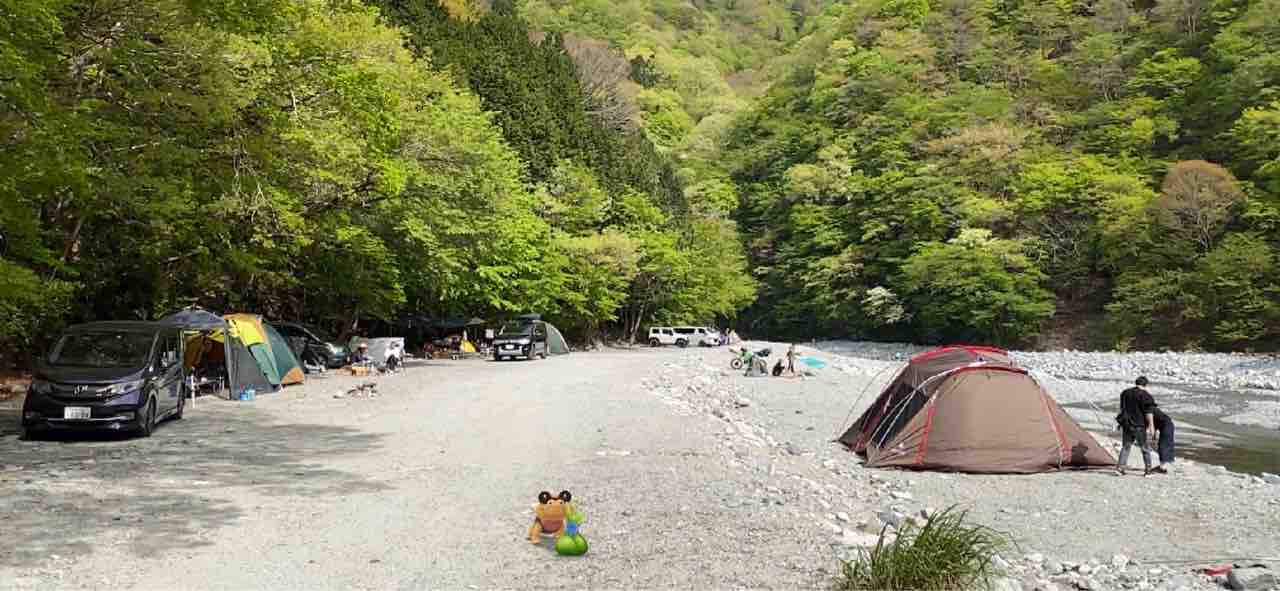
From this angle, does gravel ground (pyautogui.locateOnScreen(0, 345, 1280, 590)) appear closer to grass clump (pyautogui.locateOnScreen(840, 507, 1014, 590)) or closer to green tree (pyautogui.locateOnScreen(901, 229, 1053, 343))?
grass clump (pyautogui.locateOnScreen(840, 507, 1014, 590))

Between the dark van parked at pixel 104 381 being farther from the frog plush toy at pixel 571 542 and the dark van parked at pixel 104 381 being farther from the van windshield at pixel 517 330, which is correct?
the van windshield at pixel 517 330

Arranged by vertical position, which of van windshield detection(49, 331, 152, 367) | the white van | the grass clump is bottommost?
the grass clump

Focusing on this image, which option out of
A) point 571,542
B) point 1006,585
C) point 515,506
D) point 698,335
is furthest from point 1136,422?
point 698,335

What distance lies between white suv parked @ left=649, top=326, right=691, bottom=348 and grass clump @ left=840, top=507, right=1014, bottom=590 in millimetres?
46976

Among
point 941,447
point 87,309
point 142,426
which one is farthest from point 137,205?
point 941,447

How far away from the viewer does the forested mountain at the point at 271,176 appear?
11836 mm

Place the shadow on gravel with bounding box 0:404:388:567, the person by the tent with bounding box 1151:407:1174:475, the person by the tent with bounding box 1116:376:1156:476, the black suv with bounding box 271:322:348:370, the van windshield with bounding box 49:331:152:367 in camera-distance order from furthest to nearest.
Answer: the black suv with bounding box 271:322:348:370, the person by the tent with bounding box 1151:407:1174:475, the person by the tent with bounding box 1116:376:1156:476, the van windshield with bounding box 49:331:152:367, the shadow on gravel with bounding box 0:404:388:567

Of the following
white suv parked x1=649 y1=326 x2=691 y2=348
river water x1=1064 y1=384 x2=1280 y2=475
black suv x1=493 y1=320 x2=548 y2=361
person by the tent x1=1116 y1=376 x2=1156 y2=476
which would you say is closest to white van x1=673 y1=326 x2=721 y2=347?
white suv parked x1=649 y1=326 x2=691 y2=348

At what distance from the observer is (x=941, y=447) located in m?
11.7

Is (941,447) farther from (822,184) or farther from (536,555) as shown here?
(822,184)

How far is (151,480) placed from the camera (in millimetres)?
8758

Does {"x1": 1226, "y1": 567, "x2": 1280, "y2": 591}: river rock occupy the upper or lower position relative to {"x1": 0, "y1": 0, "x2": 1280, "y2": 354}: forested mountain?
lower

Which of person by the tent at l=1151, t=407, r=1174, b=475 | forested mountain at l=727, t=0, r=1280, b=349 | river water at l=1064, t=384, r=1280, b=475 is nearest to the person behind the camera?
person by the tent at l=1151, t=407, r=1174, b=475

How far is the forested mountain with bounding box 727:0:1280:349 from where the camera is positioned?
151 feet
